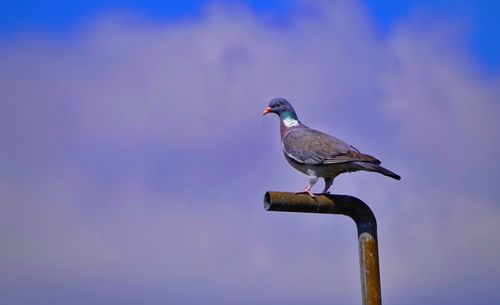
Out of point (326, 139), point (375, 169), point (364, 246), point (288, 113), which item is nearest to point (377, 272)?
point (364, 246)

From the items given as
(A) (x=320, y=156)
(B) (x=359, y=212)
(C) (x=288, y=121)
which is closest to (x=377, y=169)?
(A) (x=320, y=156)

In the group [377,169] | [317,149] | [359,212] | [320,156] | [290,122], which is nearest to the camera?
[359,212]

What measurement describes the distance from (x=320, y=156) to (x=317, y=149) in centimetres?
17

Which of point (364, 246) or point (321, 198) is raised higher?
point (321, 198)

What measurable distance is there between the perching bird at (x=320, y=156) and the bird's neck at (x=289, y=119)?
0.94ft

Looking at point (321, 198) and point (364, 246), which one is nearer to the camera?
point (364, 246)

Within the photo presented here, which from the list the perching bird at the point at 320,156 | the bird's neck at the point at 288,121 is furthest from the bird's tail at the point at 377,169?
the bird's neck at the point at 288,121

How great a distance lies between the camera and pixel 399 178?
8.70m

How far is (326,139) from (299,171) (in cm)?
60

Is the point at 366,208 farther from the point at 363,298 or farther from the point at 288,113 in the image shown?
the point at 288,113

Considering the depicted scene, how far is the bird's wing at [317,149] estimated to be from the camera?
1034 centimetres

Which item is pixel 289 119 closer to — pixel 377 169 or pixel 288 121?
pixel 288 121

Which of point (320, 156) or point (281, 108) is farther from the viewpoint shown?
point (281, 108)

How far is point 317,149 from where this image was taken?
10.9 metres
